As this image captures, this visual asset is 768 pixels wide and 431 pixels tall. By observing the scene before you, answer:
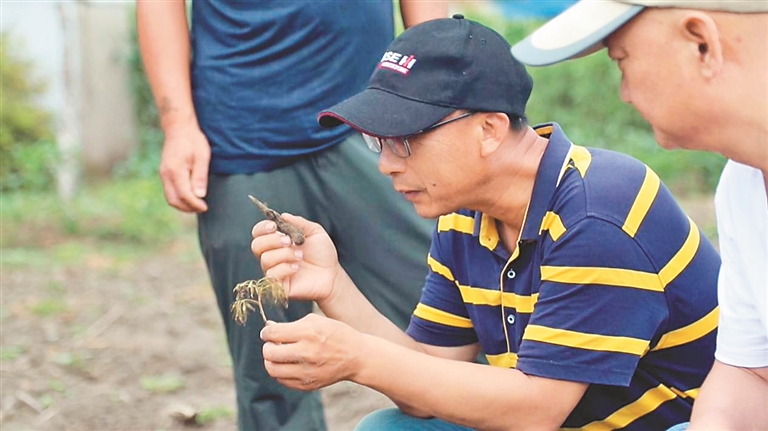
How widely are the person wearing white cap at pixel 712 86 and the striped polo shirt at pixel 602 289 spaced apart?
0.53 feet

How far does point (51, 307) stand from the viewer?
5273 millimetres

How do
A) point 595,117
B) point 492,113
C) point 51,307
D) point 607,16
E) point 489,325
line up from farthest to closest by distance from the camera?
point 595,117
point 51,307
point 489,325
point 492,113
point 607,16

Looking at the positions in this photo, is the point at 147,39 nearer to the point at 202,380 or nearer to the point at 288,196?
the point at 288,196

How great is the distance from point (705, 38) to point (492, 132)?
2.06 feet

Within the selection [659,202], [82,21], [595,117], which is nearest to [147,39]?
[659,202]

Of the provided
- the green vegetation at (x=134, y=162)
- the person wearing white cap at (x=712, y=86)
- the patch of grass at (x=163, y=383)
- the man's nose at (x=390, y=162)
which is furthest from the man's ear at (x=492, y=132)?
the green vegetation at (x=134, y=162)

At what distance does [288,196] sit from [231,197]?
15 centimetres

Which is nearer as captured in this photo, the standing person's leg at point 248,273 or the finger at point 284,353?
the finger at point 284,353

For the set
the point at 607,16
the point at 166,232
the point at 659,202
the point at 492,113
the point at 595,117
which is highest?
the point at 607,16

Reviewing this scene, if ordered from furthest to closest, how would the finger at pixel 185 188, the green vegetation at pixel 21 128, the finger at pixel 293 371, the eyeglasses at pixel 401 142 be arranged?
the green vegetation at pixel 21 128, the finger at pixel 185 188, the eyeglasses at pixel 401 142, the finger at pixel 293 371

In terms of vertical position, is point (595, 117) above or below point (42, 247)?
below

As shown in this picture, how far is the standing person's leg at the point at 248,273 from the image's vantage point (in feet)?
9.65

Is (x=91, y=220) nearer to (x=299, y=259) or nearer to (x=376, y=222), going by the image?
(x=376, y=222)

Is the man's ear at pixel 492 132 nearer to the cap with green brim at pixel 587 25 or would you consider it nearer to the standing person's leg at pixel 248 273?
the cap with green brim at pixel 587 25
